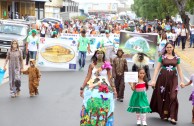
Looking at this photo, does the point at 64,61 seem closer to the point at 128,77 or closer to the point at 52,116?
the point at 52,116

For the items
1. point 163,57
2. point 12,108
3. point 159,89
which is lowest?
point 12,108

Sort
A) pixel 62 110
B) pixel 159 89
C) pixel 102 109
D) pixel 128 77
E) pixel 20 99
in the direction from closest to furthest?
1. pixel 102 109
2. pixel 128 77
3. pixel 159 89
4. pixel 62 110
5. pixel 20 99

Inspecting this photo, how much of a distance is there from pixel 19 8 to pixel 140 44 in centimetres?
4076

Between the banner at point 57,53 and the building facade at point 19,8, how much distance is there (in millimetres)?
30899

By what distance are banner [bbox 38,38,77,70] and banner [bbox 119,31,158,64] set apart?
2124 mm

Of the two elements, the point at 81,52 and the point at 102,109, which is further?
the point at 81,52

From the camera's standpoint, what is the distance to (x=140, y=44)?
1958cm

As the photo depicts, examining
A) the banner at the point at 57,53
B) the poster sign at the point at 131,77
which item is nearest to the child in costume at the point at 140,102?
the poster sign at the point at 131,77

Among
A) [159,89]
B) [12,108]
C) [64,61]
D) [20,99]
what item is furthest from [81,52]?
[159,89]

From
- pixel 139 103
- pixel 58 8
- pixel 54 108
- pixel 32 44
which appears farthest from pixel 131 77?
pixel 58 8

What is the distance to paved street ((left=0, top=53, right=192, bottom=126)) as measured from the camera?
977 centimetres

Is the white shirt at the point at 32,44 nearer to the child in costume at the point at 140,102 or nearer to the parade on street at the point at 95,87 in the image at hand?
the parade on street at the point at 95,87

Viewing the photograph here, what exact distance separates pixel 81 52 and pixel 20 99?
6.42 m

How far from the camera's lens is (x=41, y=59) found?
743 inches
